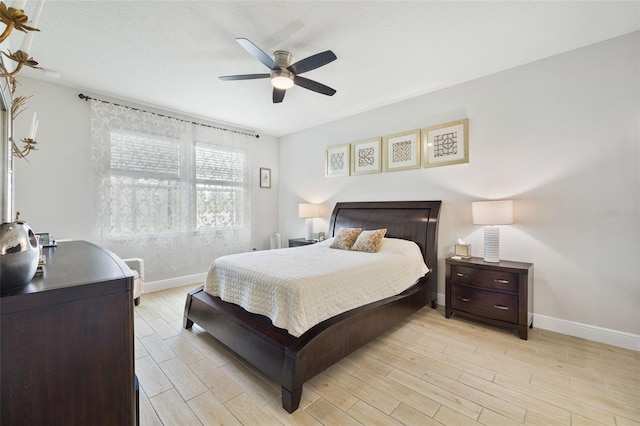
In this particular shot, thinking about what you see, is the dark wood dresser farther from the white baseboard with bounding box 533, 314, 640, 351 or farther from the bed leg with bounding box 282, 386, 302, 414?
the white baseboard with bounding box 533, 314, 640, 351

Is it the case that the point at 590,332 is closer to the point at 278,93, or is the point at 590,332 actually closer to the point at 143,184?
the point at 278,93

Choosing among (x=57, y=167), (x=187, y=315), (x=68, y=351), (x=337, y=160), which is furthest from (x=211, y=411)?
(x=337, y=160)

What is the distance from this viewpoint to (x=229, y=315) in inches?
87.2

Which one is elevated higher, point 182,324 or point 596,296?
point 596,296

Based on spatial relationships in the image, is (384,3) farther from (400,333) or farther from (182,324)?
(182,324)

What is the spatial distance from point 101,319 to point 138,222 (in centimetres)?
347

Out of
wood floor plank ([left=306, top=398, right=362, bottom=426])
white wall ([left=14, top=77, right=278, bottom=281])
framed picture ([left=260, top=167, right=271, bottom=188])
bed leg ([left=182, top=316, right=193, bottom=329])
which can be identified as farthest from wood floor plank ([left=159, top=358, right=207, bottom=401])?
framed picture ([left=260, top=167, right=271, bottom=188])

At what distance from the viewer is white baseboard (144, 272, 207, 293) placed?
155 inches

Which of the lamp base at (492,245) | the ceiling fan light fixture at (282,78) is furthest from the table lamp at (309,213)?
the lamp base at (492,245)

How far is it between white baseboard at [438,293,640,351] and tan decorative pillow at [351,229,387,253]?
175 cm

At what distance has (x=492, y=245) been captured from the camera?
9.35 ft

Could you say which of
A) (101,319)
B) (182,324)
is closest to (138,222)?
(182,324)

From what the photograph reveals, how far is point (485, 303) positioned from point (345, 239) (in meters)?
1.64

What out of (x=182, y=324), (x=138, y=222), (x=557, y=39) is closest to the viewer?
(x=557, y=39)
